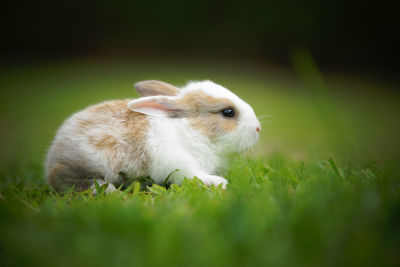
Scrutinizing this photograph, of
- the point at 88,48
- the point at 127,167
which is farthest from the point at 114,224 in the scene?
the point at 88,48

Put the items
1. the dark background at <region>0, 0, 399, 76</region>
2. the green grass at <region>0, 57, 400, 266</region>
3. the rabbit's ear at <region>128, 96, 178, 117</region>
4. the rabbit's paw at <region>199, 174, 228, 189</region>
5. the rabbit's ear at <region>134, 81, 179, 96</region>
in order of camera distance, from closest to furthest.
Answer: the green grass at <region>0, 57, 400, 266</region>
the rabbit's paw at <region>199, 174, 228, 189</region>
the rabbit's ear at <region>128, 96, 178, 117</region>
the rabbit's ear at <region>134, 81, 179, 96</region>
the dark background at <region>0, 0, 399, 76</region>

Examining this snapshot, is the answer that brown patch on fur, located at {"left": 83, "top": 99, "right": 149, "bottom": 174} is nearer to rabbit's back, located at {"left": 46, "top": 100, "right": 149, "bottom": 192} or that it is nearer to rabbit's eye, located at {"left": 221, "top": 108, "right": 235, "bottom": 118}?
rabbit's back, located at {"left": 46, "top": 100, "right": 149, "bottom": 192}

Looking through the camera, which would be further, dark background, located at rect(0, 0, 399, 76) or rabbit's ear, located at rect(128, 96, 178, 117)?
dark background, located at rect(0, 0, 399, 76)

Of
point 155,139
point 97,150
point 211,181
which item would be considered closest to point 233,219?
point 211,181

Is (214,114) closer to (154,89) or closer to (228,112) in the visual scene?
(228,112)

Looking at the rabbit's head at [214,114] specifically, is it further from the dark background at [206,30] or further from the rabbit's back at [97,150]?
the dark background at [206,30]

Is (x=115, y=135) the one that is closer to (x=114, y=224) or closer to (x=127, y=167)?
(x=127, y=167)

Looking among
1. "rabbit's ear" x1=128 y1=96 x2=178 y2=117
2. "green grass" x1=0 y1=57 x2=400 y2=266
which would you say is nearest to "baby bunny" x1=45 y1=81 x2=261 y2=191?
"rabbit's ear" x1=128 y1=96 x2=178 y2=117
